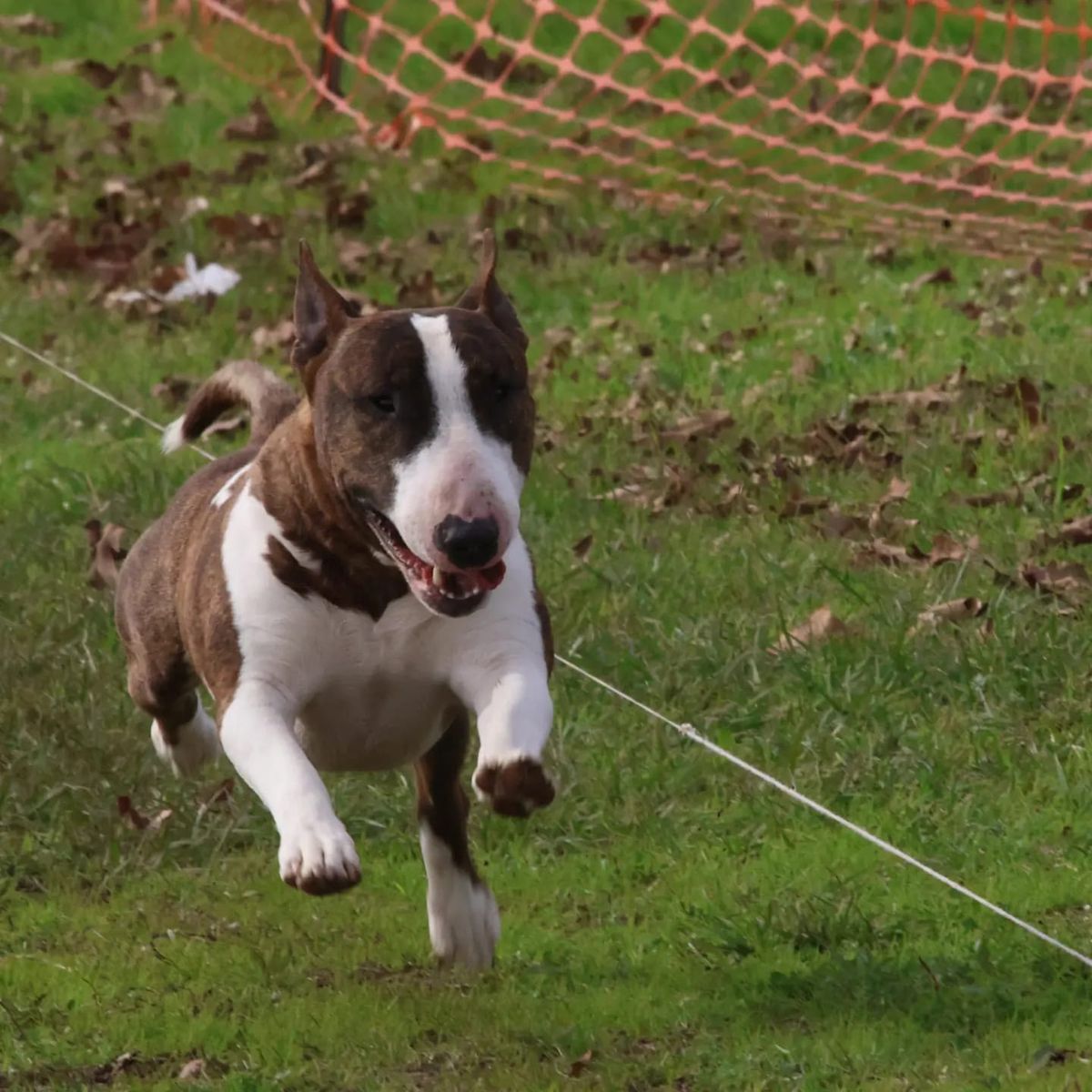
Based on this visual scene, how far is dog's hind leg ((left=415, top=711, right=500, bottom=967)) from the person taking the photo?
18.1 ft

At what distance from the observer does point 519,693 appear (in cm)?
493

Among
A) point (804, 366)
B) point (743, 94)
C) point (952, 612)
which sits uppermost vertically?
point (952, 612)

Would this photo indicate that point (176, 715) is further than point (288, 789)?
Yes

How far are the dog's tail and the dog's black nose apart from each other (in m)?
1.41

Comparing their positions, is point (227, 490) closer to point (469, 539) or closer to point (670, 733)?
point (469, 539)

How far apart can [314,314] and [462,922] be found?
129 centimetres

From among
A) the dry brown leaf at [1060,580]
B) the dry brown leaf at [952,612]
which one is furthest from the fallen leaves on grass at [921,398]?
the dry brown leaf at [952,612]

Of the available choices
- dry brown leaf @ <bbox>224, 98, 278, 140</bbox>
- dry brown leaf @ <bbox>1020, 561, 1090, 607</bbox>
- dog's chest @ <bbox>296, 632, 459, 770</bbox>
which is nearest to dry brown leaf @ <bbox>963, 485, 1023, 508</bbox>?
dry brown leaf @ <bbox>1020, 561, 1090, 607</bbox>

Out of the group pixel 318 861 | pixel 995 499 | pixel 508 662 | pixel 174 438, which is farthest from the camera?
pixel 995 499

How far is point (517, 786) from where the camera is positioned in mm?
4707

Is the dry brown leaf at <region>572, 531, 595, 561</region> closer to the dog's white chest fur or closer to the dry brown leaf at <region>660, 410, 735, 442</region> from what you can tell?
the dry brown leaf at <region>660, 410, 735, 442</region>

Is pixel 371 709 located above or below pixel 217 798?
above

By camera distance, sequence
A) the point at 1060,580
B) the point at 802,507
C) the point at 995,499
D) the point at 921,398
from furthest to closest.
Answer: the point at 921,398 → the point at 802,507 → the point at 995,499 → the point at 1060,580

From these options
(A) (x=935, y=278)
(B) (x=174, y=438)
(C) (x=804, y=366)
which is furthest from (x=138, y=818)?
(A) (x=935, y=278)
